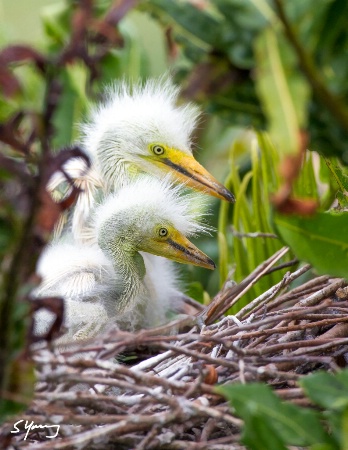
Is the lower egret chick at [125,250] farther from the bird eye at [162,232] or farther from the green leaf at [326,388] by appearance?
the green leaf at [326,388]

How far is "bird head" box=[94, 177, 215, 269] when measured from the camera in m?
1.69

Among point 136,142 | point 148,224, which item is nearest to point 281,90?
point 148,224

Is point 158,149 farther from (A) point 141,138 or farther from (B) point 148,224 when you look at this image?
(B) point 148,224

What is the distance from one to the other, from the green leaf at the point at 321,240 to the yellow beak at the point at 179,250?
2.23 feet

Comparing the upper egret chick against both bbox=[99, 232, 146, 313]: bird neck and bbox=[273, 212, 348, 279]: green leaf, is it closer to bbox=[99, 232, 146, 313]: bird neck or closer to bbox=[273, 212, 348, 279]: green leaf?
bbox=[99, 232, 146, 313]: bird neck

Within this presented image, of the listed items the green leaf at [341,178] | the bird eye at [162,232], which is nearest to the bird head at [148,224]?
the bird eye at [162,232]

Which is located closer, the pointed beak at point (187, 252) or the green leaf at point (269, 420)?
the green leaf at point (269, 420)

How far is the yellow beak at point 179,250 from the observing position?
1.74 meters

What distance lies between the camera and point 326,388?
88 cm

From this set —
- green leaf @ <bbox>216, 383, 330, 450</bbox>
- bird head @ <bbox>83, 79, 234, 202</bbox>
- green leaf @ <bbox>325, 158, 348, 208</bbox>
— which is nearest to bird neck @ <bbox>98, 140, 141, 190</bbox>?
bird head @ <bbox>83, 79, 234, 202</bbox>

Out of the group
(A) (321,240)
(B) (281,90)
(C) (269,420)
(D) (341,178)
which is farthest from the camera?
(D) (341,178)

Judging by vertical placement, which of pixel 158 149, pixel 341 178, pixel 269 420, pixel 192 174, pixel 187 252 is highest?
pixel 158 149

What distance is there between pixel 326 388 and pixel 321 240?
0.25 m

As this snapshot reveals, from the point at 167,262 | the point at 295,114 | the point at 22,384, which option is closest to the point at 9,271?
the point at 22,384
